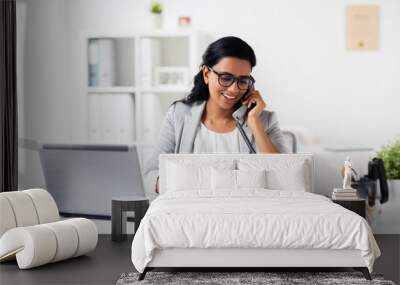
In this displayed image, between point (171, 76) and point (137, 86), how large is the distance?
0.32 metres

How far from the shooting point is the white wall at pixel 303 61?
6883 millimetres

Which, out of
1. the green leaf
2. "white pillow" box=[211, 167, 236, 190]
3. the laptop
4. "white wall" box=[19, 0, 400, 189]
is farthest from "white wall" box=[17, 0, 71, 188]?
the green leaf

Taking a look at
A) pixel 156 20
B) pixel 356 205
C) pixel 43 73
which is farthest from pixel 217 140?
pixel 43 73

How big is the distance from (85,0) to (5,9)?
1.06 metres

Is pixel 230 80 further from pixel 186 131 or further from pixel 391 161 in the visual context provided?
pixel 391 161

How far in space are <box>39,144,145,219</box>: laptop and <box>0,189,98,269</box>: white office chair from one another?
39 centimetres

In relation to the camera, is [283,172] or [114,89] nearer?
[283,172]

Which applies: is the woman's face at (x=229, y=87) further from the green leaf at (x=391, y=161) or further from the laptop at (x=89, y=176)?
the green leaf at (x=391, y=161)

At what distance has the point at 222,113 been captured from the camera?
527 centimetres

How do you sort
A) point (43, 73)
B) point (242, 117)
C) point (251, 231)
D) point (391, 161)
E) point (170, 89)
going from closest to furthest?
1. point (251, 231)
2. point (242, 117)
3. point (391, 161)
4. point (170, 89)
5. point (43, 73)

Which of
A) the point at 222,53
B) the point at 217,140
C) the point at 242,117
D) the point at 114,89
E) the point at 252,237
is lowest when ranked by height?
the point at 252,237

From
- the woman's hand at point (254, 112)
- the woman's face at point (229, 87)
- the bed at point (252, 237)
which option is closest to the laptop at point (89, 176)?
the woman's face at point (229, 87)

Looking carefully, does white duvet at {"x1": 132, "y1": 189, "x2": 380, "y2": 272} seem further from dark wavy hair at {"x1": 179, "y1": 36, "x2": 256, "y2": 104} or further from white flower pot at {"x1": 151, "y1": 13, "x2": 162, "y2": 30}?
white flower pot at {"x1": 151, "y1": 13, "x2": 162, "y2": 30}

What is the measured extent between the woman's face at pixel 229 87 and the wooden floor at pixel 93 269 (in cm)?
122
